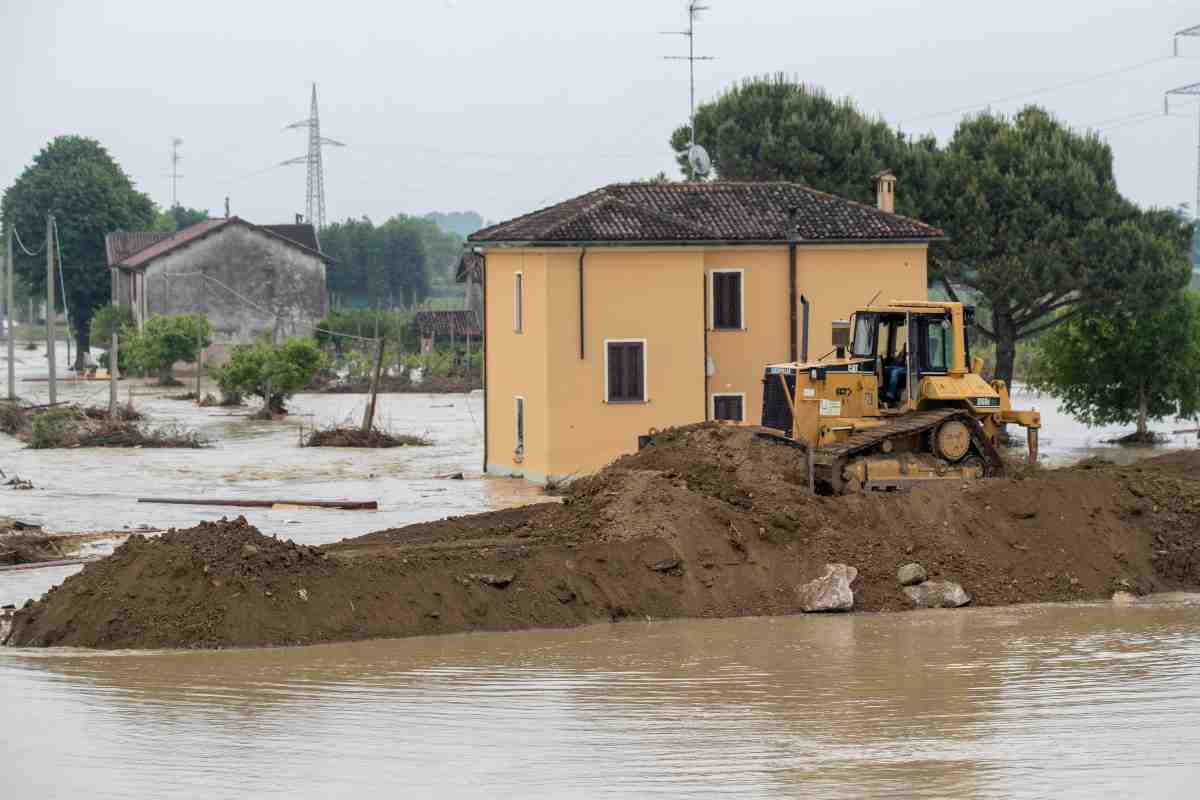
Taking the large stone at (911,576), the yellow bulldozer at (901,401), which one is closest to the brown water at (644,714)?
the large stone at (911,576)

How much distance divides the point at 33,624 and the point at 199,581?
5.74ft

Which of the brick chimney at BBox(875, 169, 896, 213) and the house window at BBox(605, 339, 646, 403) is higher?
the brick chimney at BBox(875, 169, 896, 213)

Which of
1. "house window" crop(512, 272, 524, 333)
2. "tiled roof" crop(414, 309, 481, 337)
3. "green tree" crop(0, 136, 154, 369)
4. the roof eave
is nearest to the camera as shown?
the roof eave

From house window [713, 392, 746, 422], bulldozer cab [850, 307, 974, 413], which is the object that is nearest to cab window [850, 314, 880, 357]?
bulldozer cab [850, 307, 974, 413]

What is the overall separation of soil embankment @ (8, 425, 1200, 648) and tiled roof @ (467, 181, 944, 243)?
33.9 feet

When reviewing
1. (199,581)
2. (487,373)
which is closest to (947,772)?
(199,581)

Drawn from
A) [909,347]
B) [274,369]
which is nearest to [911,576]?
[909,347]

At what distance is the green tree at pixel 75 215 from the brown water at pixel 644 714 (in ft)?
248

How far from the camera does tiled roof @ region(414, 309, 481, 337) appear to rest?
263 ft

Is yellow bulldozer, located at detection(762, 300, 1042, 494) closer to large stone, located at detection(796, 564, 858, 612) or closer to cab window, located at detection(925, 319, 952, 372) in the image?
cab window, located at detection(925, 319, 952, 372)

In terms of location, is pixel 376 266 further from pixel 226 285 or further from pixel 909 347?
pixel 909 347

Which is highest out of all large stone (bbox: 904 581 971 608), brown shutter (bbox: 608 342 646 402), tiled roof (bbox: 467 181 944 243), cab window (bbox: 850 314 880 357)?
tiled roof (bbox: 467 181 944 243)

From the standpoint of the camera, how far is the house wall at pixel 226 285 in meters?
75.4

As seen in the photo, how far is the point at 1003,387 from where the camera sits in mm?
25594
